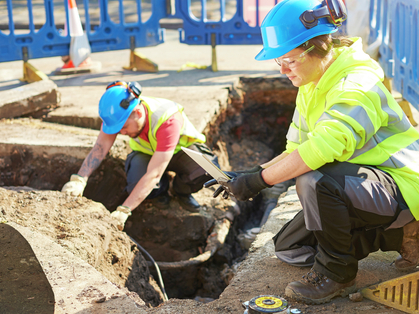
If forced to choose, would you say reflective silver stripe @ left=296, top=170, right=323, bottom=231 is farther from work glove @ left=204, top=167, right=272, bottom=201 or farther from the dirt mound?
the dirt mound

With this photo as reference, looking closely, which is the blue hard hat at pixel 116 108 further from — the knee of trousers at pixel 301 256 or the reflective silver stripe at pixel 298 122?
the knee of trousers at pixel 301 256

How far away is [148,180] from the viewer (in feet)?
10.6

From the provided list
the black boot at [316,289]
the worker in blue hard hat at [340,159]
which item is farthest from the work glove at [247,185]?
the black boot at [316,289]

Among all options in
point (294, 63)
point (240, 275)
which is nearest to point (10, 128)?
point (240, 275)

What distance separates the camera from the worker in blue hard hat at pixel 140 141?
3.24 m

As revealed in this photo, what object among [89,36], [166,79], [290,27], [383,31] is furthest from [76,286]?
[89,36]

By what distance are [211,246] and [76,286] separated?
1.78 m

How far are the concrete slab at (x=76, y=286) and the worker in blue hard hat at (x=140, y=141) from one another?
0.77m

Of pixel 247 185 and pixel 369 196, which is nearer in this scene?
pixel 369 196

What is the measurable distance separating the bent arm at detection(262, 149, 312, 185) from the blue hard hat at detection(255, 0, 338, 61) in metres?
0.46

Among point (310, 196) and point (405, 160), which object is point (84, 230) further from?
point (405, 160)

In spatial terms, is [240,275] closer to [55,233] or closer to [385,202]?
[385,202]

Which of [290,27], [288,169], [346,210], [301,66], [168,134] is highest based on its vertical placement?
[290,27]

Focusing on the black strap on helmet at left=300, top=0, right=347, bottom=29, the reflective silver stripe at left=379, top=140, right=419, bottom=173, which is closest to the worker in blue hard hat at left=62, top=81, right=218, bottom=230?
the black strap on helmet at left=300, top=0, right=347, bottom=29
